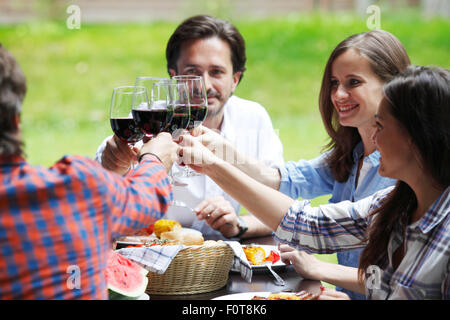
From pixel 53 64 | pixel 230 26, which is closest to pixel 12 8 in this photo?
pixel 53 64

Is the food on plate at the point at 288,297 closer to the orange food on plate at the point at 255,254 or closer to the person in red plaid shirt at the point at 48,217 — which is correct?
the orange food on plate at the point at 255,254

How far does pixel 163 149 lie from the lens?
141 centimetres

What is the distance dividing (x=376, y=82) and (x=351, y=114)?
0.16 m

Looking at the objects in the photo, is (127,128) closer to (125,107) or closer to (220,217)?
(125,107)

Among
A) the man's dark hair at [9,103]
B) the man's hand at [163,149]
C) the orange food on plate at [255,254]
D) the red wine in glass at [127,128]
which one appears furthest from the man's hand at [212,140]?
the man's dark hair at [9,103]

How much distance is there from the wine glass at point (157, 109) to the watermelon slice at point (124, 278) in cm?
38

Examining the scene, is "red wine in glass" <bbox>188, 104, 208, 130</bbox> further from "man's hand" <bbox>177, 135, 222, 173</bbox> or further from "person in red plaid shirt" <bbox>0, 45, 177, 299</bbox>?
"person in red plaid shirt" <bbox>0, 45, 177, 299</bbox>

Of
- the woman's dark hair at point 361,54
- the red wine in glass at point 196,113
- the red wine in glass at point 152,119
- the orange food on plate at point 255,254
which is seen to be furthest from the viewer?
the woman's dark hair at point 361,54

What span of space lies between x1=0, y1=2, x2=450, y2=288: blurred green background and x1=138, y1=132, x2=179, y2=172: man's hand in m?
6.71

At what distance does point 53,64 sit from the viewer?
8.48 metres

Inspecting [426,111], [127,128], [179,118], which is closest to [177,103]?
[179,118]

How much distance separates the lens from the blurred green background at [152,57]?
8211mm
